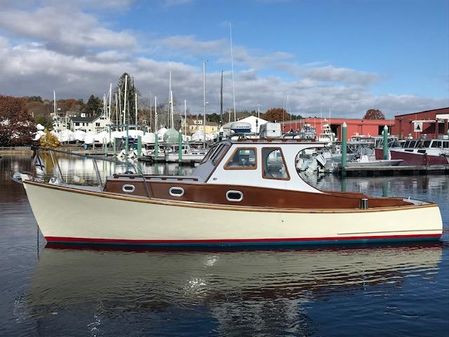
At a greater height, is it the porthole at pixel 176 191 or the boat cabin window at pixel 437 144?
the boat cabin window at pixel 437 144

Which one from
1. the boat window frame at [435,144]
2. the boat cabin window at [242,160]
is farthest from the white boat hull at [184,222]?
the boat window frame at [435,144]

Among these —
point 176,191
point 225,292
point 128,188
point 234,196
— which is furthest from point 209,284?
point 128,188

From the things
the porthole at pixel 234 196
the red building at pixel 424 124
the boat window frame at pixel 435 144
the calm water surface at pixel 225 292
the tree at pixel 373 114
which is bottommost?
the calm water surface at pixel 225 292

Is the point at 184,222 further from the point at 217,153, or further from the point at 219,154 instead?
the point at 217,153

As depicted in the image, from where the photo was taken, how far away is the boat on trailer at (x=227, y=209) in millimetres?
11227

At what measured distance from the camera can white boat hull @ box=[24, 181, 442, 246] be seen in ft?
36.6

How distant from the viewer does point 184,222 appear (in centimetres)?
1133

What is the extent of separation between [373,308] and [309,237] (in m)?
3.73

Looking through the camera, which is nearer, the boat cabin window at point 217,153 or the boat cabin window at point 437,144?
the boat cabin window at point 217,153

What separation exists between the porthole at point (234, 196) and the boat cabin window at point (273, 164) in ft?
2.65

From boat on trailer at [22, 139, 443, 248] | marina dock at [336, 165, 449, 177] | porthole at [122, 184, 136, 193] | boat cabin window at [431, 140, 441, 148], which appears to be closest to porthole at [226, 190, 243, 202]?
boat on trailer at [22, 139, 443, 248]

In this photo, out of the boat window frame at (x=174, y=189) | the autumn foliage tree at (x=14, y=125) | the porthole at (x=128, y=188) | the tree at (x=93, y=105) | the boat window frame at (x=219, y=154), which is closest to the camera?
the boat window frame at (x=174, y=189)

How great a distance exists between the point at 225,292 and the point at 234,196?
306cm

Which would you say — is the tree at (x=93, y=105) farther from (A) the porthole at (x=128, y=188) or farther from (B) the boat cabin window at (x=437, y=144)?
(A) the porthole at (x=128, y=188)
